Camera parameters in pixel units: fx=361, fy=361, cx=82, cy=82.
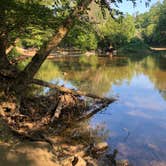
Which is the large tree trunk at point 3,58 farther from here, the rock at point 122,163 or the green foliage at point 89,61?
the green foliage at point 89,61

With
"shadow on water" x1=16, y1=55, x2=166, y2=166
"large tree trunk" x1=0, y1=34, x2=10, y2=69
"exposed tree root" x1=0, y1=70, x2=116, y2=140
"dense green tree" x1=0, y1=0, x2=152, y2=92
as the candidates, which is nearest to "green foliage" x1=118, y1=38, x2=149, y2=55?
"shadow on water" x1=16, y1=55, x2=166, y2=166

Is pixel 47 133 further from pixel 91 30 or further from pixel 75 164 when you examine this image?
pixel 91 30

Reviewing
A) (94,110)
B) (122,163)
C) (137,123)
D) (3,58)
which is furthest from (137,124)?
(3,58)

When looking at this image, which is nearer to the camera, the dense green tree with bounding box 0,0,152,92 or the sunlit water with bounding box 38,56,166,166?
the sunlit water with bounding box 38,56,166,166

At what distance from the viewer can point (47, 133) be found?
12195mm

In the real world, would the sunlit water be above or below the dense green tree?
below

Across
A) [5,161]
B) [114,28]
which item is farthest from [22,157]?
[114,28]

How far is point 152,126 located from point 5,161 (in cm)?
938

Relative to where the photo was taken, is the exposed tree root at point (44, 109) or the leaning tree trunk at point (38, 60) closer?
the exposed tree root at point (44, 109)

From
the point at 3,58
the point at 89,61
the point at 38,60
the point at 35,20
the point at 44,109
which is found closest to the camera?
the point at 38,60

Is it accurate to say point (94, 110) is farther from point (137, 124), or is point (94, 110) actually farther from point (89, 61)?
point (89, 61)

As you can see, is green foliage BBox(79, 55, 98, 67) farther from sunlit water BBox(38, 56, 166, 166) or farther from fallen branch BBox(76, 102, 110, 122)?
fallen branch BBox(76, 102, 110, 122)

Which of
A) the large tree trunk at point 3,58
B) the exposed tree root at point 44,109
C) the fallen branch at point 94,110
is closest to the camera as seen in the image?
the exposed tree root at point 44,109

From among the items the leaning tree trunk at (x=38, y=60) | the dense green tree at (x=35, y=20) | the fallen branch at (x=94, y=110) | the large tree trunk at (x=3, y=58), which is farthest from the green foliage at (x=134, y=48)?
the leaning tree trunk at (x=38, y=60)
